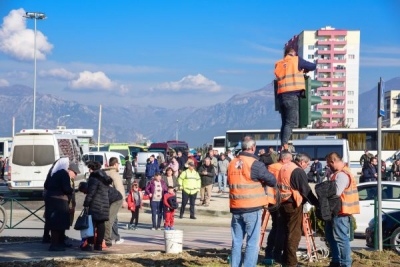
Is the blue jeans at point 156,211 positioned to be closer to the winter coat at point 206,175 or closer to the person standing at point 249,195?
the winter coat at point 206,175

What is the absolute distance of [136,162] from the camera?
48.6 metres

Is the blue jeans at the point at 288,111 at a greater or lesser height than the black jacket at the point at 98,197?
greater

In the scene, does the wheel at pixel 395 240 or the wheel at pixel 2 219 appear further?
the wheel at pixel 2 219

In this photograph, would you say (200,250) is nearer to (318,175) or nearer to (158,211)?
(158,211)

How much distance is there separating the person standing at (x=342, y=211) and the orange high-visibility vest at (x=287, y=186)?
557mm

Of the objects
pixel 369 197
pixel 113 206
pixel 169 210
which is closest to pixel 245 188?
pixel 113 206

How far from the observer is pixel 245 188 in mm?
10469

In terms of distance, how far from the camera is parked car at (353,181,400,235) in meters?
19.8

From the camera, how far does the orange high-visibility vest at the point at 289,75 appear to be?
486 inches

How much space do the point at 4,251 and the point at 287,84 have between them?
20.2ft

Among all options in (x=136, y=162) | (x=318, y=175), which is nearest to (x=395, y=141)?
(x=136, y=162)

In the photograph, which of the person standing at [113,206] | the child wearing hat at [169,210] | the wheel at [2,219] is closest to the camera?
the person standing at [113,206]

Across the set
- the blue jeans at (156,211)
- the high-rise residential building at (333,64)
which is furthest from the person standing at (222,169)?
the high-rise residential building at (333,64)

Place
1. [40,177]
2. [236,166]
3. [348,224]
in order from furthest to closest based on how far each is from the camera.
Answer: [40,177] → [348,224] → [236,166]
